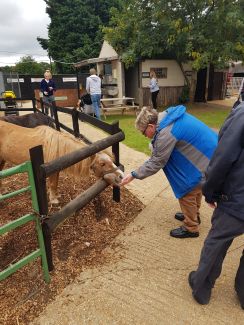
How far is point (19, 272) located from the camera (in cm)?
261

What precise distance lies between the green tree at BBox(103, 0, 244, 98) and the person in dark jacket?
454 inches

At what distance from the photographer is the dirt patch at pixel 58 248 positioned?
2.30m

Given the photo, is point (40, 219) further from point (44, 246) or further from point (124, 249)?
point (124, 249)

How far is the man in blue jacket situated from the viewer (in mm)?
2730

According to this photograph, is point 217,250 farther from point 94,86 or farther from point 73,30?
point 73,30

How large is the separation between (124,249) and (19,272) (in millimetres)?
1077

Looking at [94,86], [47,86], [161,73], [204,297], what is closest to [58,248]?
[204,297]

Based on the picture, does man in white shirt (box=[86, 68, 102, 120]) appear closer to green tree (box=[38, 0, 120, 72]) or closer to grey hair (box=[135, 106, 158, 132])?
grey hair (box=[135, 106, 158, 132])

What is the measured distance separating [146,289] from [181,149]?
4.45 ft

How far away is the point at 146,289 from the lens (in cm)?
246

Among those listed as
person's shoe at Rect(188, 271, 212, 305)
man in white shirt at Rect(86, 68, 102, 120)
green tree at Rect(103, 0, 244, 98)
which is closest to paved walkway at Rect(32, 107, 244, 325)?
person's shoe at Rect(188, 271, 212, 305)

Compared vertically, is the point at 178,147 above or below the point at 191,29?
below

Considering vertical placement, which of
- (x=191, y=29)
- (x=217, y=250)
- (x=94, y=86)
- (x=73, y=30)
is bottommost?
(x=217, y=250)

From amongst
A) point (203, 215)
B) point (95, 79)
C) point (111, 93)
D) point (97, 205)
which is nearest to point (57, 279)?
point (97, 205)
